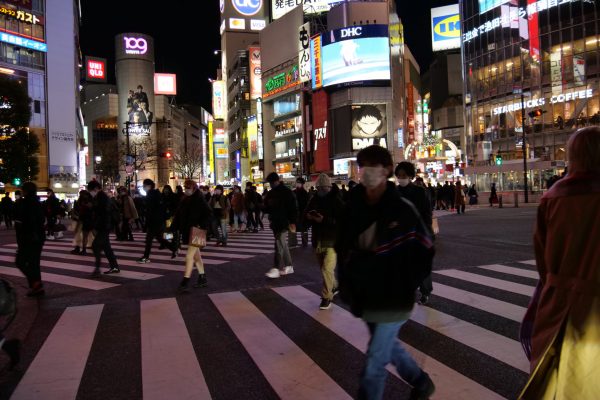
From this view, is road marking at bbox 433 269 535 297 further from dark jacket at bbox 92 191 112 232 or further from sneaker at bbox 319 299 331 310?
dark jacket at bbox 92 191 112 232

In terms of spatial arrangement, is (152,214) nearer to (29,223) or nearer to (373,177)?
(29,223)

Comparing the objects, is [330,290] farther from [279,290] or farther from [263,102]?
[263,102]

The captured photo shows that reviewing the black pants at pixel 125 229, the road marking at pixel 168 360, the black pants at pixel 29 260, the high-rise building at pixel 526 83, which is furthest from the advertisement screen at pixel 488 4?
the road marking at pixel 168 360

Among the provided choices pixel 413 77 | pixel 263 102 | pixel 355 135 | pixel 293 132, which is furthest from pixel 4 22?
pixel 413 77

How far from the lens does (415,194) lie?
6.11 m

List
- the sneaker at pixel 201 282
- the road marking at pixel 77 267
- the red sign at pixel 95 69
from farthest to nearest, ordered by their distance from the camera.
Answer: the red sign at pixel 95 69 → the road marking at pixel 77 267 → the sneaker at pixel 201 282

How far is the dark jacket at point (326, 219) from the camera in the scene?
262 inches

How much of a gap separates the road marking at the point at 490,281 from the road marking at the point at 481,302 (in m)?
0.63

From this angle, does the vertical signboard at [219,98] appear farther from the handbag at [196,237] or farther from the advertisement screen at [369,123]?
the handbag at [196,237]

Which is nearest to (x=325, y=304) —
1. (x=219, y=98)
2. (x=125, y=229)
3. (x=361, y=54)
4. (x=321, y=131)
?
(x=125, y=229)

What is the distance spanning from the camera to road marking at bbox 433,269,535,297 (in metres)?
7.21

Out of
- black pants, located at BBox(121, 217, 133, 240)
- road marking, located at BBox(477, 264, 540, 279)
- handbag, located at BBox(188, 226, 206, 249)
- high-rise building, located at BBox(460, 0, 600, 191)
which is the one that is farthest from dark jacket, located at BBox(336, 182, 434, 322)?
high-rise building, located at BBox(460, 0, 600, 191)

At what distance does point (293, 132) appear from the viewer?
6412 cm

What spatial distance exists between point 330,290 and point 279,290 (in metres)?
1.47
